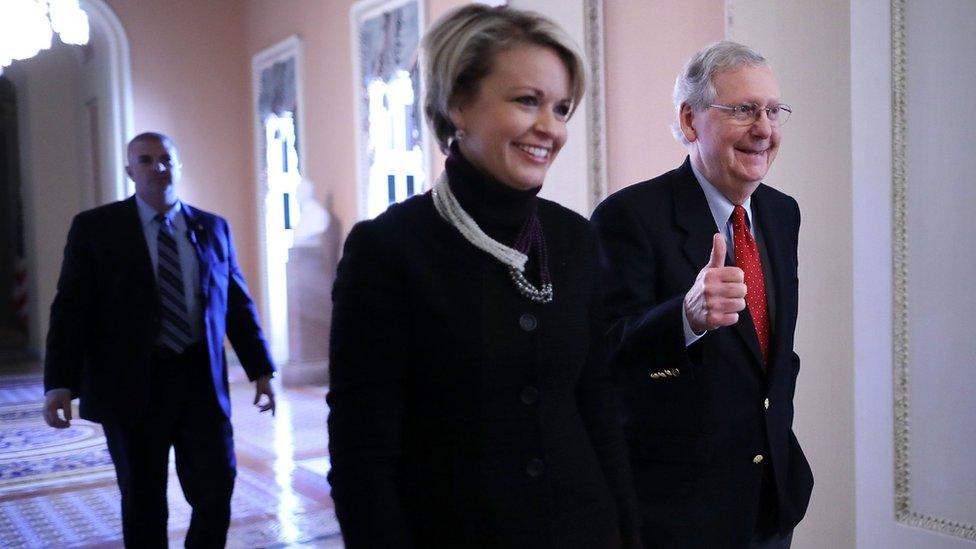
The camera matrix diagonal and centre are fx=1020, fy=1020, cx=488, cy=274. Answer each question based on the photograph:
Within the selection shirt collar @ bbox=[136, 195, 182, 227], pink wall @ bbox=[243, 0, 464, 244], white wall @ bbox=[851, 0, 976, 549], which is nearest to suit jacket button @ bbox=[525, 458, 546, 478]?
white wall @ bbox=[851, 0, 976, 549]

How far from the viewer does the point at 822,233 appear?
349 centimetres

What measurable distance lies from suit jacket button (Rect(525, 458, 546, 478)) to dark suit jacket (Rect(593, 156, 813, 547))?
52 cm

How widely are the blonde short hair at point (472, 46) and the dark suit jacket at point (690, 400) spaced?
23.1 inches

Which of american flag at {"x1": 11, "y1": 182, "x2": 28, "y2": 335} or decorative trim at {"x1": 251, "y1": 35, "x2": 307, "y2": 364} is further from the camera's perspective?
american flag at {"x1": 11, "y1": 182, "x2": 28, "y2": 335}

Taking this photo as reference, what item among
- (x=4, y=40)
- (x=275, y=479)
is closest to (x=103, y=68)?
(x=4, y=40)

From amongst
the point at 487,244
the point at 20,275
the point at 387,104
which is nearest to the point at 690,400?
the point at 487,244

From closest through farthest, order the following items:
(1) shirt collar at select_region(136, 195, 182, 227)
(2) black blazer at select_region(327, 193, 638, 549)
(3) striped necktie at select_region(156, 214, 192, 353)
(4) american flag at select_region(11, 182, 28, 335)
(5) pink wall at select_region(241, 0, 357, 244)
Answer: (2) black blazer at select_region(327, 193, 638, 549) → (3) striped necktie at select_region(156, 214, 192, 353) → (1) shirt collar at select_region(136, 195, 182, 227) → (5) pink wall at select_region(241, 0, 357, 244) → (4) american flag at select_region(11, 182, 28, 335)

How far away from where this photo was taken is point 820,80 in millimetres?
3457

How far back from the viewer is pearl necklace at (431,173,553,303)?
1501 millimetres

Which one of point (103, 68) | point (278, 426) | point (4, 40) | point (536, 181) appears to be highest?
point (103, 68)

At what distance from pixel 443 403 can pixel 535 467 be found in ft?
0.54

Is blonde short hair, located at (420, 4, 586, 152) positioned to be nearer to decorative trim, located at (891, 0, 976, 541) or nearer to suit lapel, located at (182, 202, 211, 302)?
decorative trim, located at (891, 0, 976, 541)

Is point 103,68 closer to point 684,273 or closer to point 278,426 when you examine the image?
point 278,426

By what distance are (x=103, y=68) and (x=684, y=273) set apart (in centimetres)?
1092
